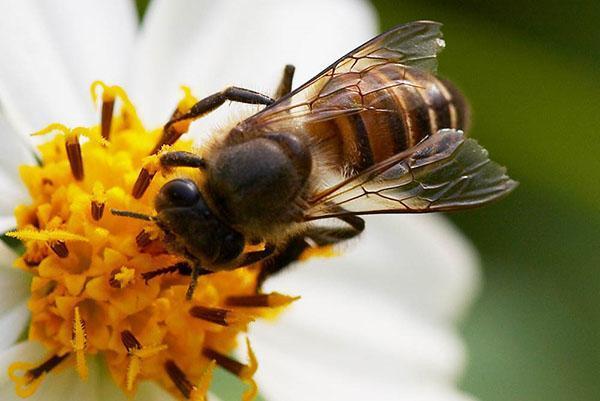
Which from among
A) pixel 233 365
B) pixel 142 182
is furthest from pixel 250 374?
pixel 142 182

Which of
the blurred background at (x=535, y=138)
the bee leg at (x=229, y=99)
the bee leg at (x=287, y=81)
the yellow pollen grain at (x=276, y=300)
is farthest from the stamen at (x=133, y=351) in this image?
the blurred background at (x=535, y=138)

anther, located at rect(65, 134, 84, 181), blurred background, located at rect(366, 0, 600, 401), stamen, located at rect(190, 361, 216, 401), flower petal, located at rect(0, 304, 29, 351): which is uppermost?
anther, located at rect(65, 134, 84, 181)

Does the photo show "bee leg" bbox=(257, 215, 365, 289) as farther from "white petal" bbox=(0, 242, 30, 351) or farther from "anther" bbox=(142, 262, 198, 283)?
"white petal" bbox=(0, 242, 30, 351)

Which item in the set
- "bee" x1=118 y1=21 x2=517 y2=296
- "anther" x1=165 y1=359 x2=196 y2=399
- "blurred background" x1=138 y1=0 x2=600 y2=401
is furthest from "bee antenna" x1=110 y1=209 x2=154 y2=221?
"blurred background" x1=138 y1=0 x2=600 y2=401

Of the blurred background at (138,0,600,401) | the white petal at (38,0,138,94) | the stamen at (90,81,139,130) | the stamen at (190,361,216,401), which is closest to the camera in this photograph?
the stamen at (190,361,216,401)

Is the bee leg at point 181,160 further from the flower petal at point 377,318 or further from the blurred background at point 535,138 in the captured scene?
the blurred background at point 535,138

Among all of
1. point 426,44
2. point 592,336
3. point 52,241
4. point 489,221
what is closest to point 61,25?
point 52,241
